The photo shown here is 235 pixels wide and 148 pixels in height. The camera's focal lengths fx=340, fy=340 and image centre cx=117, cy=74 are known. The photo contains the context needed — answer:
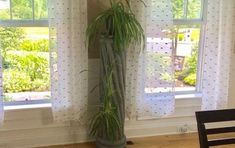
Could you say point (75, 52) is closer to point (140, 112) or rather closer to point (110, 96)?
point (110, 96)

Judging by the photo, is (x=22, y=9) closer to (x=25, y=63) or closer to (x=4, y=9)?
(x=4, y=9)

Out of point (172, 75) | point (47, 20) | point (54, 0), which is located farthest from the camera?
point (172, 75)

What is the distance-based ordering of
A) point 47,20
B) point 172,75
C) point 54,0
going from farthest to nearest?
point 172,75 < point 47,20 < point 54,0

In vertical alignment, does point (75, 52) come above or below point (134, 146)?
above

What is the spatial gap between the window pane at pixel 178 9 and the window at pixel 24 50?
1366mm

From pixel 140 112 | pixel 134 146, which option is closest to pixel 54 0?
pixel 140 112

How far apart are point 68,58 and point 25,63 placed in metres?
0.49

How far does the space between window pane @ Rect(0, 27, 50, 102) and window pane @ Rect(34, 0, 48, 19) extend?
13 cm

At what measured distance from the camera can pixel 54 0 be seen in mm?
3135

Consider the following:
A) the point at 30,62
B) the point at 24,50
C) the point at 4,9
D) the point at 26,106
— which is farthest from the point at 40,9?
the point at 26,106

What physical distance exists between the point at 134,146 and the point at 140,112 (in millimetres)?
363

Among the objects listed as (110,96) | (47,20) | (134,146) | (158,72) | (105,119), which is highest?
(47,20)

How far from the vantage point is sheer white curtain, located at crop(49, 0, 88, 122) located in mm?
3182

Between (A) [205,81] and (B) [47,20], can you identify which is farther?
(A) [205,81]
